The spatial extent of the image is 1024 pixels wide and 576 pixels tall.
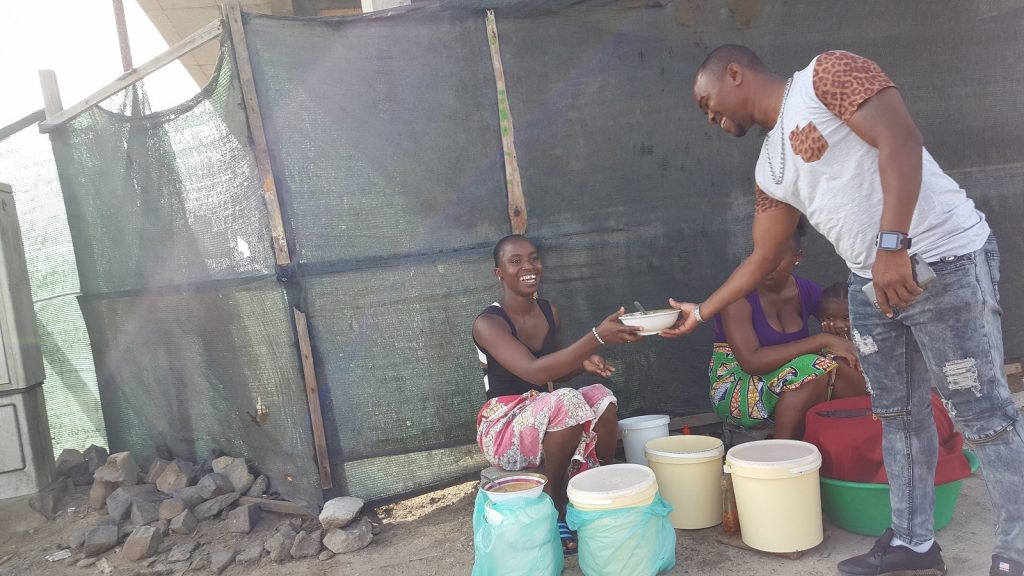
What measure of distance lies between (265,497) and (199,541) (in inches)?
13.4

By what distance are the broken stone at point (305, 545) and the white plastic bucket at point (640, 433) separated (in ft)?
4.72

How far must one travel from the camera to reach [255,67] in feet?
10.2

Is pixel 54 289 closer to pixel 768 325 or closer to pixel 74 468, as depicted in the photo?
pixel 74 468

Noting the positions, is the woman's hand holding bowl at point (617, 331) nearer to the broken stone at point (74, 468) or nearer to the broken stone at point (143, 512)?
the broken stone at point (143, 512)

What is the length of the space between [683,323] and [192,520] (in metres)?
2.53

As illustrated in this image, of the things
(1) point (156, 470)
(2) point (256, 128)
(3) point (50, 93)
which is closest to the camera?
(2) point (256, 128)

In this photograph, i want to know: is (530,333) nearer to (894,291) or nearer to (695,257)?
(695,257)

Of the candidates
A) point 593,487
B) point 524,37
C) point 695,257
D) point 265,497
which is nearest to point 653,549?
point 593,487

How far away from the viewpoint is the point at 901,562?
2201 millimetres

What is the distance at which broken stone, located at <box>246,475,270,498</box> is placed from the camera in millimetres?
3414

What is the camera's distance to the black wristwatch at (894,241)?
1.76 meters

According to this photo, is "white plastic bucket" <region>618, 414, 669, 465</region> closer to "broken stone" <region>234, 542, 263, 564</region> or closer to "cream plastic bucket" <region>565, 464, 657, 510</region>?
"cream plastic bucket" <region>565, 464, 657, 510</region>

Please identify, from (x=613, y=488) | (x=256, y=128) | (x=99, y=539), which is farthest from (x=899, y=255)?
(x=99, y=539)

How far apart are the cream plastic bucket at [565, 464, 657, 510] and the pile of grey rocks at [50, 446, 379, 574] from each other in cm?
115
